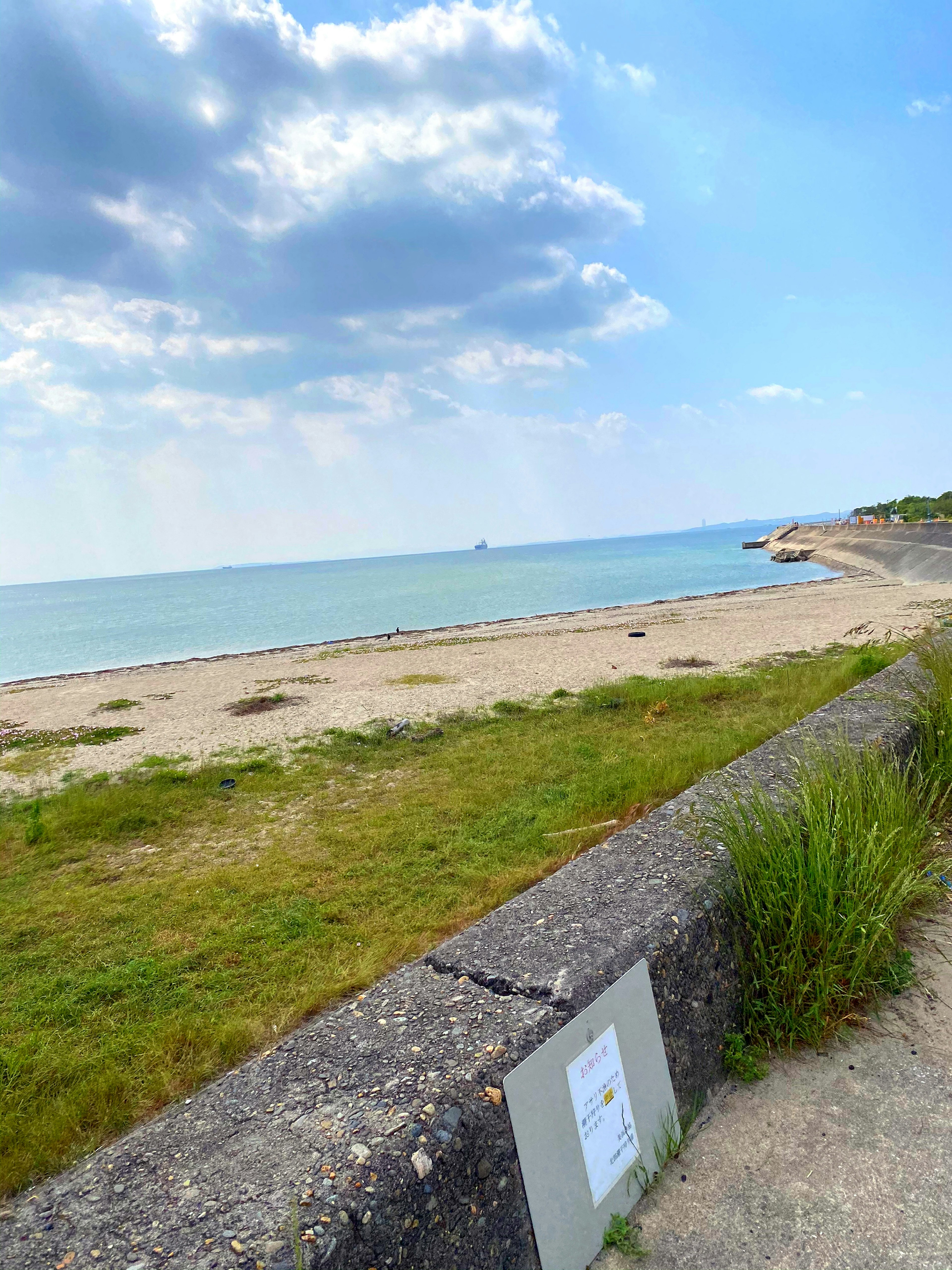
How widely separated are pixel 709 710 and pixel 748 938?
659cm

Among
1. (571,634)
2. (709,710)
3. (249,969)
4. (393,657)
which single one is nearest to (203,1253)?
(249,969)

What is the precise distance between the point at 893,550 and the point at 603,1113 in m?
52.9

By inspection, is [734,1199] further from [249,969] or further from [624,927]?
[249,969]

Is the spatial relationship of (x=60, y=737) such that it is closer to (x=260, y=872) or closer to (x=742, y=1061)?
(x=260, y=872)

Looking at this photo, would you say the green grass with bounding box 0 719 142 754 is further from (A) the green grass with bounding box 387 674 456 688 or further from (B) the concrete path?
(B) the concrete path

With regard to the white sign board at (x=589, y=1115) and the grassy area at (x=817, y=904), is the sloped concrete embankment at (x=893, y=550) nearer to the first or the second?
the grassy area at (x=817, y=904)

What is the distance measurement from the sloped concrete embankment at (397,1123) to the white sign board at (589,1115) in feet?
0.20

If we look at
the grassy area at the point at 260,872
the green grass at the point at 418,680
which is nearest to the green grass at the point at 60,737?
the grassy area at the point at 260,872

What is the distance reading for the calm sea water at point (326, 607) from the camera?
137 feet

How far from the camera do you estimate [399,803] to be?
A: 6652mm

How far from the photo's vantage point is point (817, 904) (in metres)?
2.73

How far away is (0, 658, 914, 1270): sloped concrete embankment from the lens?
1.54 meters

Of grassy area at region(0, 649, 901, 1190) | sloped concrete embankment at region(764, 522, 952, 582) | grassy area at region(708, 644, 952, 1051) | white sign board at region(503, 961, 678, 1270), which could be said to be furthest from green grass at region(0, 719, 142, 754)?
sloped concrete embankment at region(764, 522, 952, 582)

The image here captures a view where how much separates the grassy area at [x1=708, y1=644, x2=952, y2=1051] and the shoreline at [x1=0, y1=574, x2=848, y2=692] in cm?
2723
